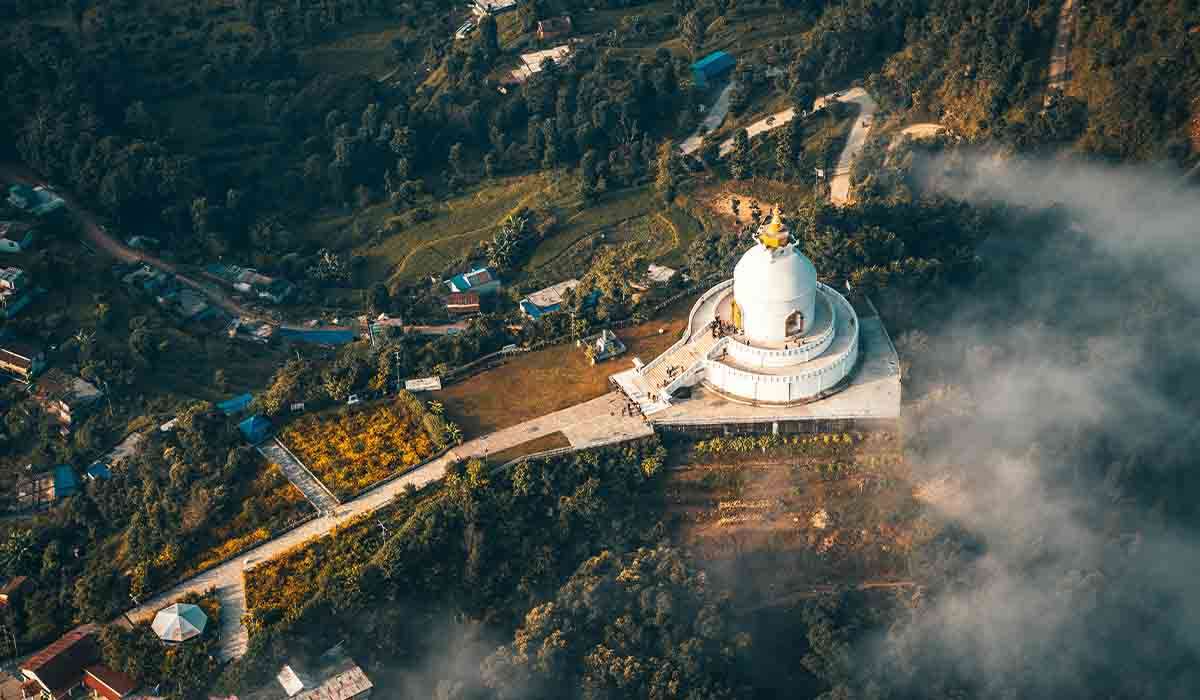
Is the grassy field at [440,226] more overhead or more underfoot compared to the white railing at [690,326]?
more underfoot

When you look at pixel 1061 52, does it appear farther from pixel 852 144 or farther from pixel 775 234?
pixel 775 234

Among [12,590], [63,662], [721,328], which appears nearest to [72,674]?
[63,662]

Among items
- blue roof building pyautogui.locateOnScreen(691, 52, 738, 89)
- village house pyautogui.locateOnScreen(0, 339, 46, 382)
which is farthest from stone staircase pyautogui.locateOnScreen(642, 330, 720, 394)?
village house pyautogui.locateOnScreen(0, 339, 46, 382)

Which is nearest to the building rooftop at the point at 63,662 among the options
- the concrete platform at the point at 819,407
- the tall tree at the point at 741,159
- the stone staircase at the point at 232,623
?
the stone staircase at the point at 232,623

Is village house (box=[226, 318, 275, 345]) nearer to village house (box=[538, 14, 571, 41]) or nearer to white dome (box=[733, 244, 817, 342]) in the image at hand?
white dome (box=[733, 244, 817, 342])

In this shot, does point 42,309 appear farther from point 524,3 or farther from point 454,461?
point 524,3

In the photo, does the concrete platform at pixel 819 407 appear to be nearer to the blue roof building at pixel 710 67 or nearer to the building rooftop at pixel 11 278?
the blue roof building at pixel 710 67
